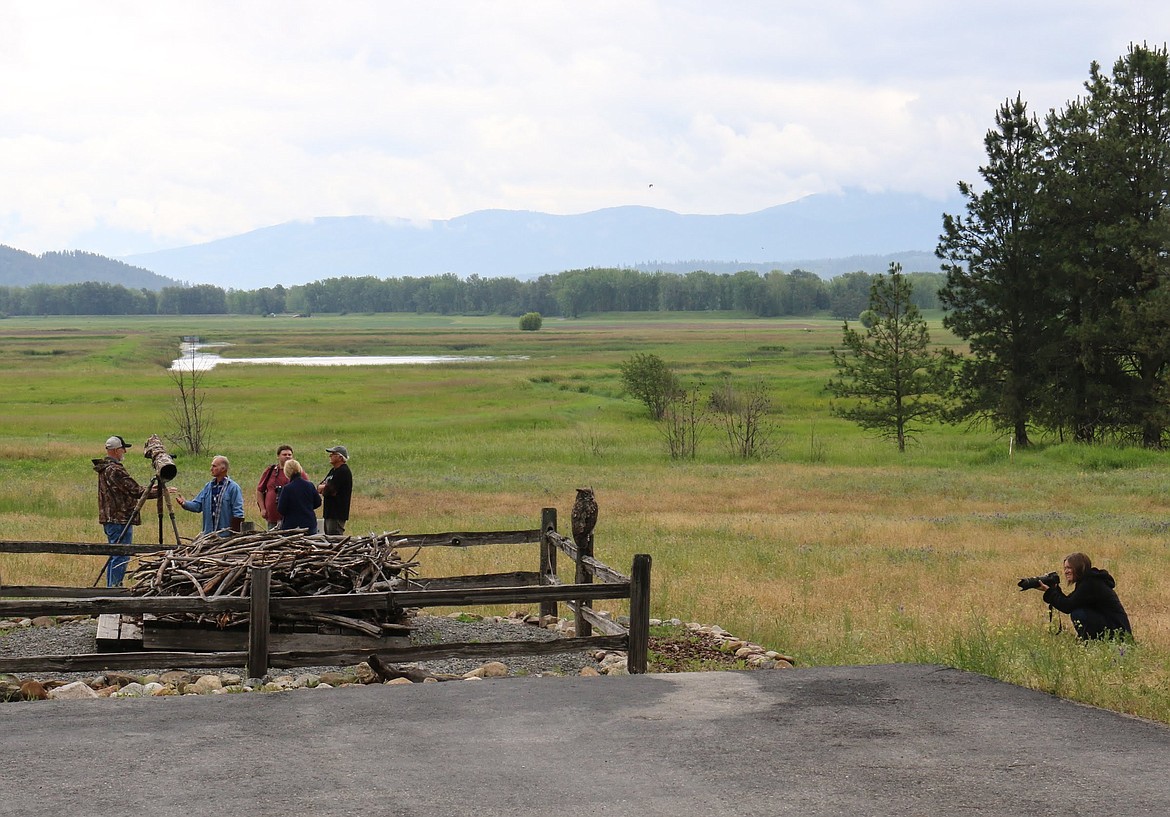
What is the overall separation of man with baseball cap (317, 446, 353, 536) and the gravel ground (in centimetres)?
241

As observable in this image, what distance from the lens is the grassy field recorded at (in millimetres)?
13812

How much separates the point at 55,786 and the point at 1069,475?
115 feet

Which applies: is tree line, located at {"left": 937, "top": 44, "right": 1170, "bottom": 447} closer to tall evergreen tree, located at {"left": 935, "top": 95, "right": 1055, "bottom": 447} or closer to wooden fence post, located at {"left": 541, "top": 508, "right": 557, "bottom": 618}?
tall evergreen tree, located at {"left": 935, "top": 95, "right": 1055, "bottom": 447}

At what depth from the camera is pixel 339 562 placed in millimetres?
11797

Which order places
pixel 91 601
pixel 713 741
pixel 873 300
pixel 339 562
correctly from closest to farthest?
pixel 713 741
pixel 91 601
pixel 339 562
pixel 873 300

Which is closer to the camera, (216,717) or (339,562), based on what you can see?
(216,717)

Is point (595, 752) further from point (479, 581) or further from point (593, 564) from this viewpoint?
point (479, 581)

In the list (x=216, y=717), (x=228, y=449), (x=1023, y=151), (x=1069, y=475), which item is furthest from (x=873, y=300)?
(x=216, y=717)

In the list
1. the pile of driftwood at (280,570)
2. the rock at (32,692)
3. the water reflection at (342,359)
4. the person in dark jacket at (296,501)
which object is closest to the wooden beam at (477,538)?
the person in dark jacket at (296,501)

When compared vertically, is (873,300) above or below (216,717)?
above

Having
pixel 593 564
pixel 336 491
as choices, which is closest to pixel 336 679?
pixel 593 564

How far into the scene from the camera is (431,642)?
12469 millimetres

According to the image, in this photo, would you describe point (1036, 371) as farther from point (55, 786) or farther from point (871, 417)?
point (55, 786)

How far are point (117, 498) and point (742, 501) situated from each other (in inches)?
787
